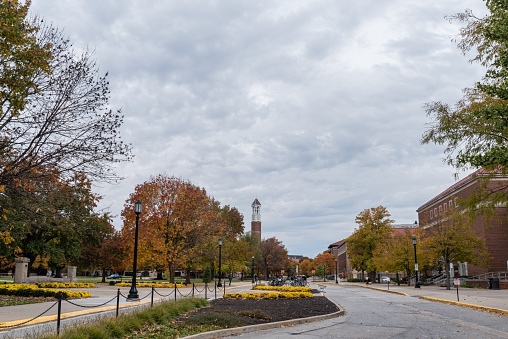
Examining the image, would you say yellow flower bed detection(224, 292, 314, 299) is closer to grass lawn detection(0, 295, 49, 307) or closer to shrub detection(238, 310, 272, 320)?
shrub detection(238, 310, 272, 320)

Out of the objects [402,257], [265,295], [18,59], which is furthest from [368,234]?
[18,59]

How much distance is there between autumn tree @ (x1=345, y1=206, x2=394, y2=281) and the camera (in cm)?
6575

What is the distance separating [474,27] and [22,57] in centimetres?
1650

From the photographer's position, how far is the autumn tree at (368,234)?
65.8m

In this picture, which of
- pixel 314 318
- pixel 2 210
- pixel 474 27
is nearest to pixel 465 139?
pixel 474 27

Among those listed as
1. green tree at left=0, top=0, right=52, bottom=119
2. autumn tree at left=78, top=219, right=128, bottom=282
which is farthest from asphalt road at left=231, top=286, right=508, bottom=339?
autumn tree at left=78, top=219, right=128, bottom=282

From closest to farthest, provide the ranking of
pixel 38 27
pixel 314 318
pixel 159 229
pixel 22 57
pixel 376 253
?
pixel 22 57, pixel 38 27, pixel 314 318, pixel 159 229, pixel 376 253

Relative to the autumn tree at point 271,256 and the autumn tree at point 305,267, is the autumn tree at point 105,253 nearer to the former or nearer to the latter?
the autumn tree at point 271,256

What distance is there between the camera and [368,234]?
66.6 meters

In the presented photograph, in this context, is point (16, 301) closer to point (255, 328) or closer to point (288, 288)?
point (255, 328)

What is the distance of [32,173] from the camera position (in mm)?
12500

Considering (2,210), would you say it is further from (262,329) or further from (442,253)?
(442,253)

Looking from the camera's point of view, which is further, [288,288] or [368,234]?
[368,234]

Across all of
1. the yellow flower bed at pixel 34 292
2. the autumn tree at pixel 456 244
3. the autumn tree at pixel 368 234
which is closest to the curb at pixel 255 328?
the yellow flower bed at pixel 34 292
